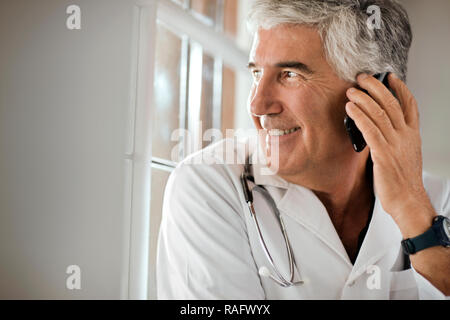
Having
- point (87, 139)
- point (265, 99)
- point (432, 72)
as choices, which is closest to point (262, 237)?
point (265, 99)

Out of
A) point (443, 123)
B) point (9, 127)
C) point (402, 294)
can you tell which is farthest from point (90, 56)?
point (443, 123)

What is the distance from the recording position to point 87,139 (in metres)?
0.95

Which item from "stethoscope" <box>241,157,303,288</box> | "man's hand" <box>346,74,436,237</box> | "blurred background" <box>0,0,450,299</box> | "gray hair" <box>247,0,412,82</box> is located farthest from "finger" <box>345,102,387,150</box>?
"blurred background" <box>0,0,450,299</box>

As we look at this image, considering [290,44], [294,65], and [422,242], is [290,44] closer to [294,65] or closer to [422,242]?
[294,65]

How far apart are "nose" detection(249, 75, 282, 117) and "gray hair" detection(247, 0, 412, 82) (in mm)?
130

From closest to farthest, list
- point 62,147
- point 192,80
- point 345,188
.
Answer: point 62,147
point 345,188
point 192,80

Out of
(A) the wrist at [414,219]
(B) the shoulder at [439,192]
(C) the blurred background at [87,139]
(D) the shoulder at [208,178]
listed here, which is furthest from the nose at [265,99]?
(B) the shoulder at [439,192]

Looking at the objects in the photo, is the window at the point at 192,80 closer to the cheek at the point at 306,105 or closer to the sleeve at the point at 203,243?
the sleeve at the point at 203,243

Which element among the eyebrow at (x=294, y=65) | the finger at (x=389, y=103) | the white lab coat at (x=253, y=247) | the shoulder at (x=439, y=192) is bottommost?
the white lab coat at (x=253, y=247)

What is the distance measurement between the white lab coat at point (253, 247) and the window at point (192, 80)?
19 centimetres

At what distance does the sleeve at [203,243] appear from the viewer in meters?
0.95

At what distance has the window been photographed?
4.02 feet

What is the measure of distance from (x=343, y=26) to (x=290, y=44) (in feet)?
0.43
